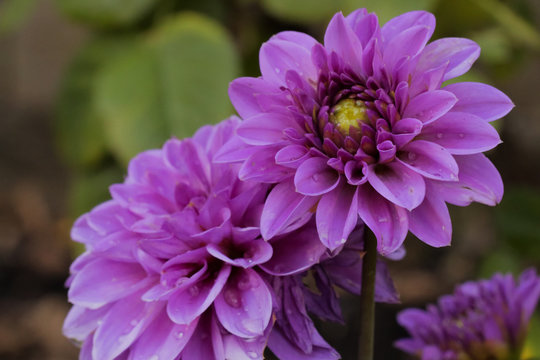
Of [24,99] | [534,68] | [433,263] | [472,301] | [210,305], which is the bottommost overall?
[433,263]

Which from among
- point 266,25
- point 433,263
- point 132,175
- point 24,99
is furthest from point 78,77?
point 132,175

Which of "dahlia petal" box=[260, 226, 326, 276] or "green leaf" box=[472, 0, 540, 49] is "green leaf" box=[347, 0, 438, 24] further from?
"dahlia petal" box=[260, 226, 326, 276]

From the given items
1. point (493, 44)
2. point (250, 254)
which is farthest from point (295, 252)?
point (493, 44)

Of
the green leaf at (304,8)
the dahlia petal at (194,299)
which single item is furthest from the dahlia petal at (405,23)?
the green leaf at (304,8)

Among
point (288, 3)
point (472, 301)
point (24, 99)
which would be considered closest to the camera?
point (472, 301)

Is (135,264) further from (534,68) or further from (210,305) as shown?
(534,68)

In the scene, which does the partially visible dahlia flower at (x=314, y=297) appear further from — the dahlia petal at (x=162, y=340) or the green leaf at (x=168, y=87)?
the green leaf at (x=168, y=87)
